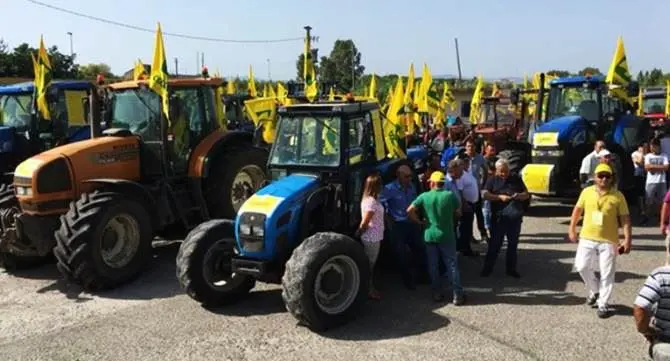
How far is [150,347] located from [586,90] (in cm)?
926

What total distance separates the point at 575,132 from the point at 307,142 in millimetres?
6052

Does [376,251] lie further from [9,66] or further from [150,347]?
[9,66]

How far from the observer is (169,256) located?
8.99 meters

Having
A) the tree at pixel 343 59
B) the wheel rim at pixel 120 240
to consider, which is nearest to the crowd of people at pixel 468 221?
the wheel rim at pixel 120 240

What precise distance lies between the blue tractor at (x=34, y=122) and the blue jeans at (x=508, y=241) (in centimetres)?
681

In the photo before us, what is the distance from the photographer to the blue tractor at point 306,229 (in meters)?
5.82

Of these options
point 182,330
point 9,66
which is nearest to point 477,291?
point 182,330

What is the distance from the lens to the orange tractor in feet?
23.7

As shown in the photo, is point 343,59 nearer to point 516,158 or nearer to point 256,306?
point 516,158

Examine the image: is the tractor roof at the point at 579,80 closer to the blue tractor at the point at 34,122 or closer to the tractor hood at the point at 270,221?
the tractor hood at the point at 270,221

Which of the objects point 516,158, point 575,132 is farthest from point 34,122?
point 575,132

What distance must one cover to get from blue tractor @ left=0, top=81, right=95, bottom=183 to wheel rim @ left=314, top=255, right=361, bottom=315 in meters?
6.30

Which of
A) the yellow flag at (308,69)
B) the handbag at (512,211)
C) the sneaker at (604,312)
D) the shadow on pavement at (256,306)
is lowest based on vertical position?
the shadow on pavement at (256,306)

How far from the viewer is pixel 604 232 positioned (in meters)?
5.93
